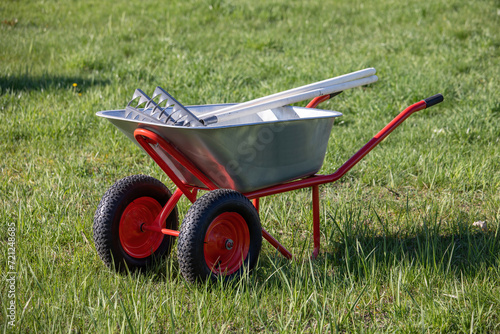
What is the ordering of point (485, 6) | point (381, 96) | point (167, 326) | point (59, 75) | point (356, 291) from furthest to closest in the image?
point (485, 6) → point (59, 75) → point (381, 96) → point (356, 291) → point (167, 326)

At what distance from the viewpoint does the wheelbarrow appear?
2.08m

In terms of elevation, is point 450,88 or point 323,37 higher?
point 323,37

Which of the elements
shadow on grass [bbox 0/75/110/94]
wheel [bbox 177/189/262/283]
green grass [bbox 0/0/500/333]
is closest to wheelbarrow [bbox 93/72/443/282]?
wheel [bbox 177/189/262/283]

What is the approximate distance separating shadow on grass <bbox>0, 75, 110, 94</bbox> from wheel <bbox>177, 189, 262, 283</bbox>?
3604 mm

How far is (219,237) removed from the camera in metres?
2.25

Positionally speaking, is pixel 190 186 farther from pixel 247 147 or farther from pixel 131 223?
pixel 247 147

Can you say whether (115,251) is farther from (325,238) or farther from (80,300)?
(325,238)

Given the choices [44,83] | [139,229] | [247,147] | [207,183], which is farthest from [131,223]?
[44,83]

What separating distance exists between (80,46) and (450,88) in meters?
4.54

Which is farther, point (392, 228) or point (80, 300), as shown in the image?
point (392, 228)

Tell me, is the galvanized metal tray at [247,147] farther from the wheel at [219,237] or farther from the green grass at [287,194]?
the green grass at [287,194]

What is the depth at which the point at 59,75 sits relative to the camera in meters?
5.68

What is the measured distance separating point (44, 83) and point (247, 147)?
3.97 metres

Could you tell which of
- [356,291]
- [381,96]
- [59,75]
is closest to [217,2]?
[59,75]
